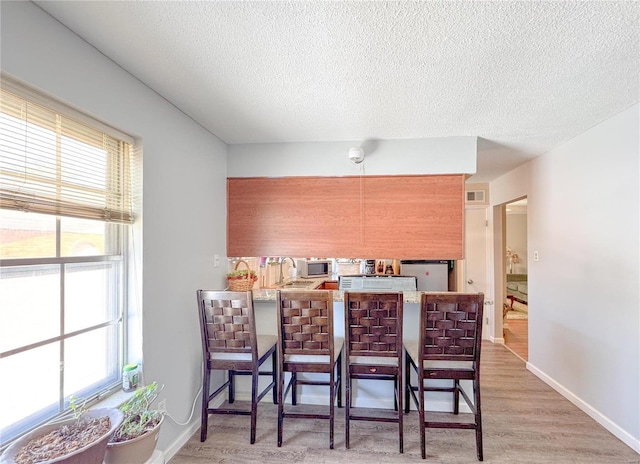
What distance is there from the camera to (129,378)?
5.59ft

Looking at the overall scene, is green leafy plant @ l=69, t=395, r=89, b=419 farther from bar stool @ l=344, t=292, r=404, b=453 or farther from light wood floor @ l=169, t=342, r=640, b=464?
bar stool @ l=344, t=292, r=404, b=453

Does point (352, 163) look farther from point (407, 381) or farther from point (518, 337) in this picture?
point (518, 337)

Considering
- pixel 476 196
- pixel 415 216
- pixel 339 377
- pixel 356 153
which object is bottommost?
pixel 339 377

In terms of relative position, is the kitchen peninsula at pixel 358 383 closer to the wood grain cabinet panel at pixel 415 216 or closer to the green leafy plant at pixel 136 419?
the wood grain cabinet panel at pixel 415 216

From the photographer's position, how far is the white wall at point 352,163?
2.72m

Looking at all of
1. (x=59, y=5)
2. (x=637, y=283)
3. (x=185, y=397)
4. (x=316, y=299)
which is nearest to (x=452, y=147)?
(x=637, y=283)

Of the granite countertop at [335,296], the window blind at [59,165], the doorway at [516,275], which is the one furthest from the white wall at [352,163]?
the doorway at [516,275]

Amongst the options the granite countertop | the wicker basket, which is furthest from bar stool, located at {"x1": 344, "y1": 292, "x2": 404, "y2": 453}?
the wicker basket

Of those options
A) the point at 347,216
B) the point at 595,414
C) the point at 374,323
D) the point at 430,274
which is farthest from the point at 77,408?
the point at 595,414

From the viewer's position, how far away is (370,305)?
79.0 inches

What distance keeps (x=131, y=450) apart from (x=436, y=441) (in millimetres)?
1990

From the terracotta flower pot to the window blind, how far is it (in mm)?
1055

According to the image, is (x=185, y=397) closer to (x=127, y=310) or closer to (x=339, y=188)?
(x=127, y=310)

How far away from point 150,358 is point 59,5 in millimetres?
1828
